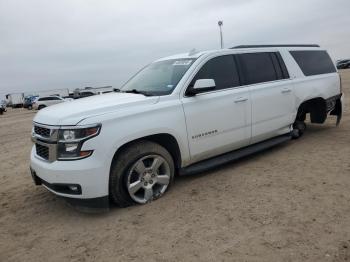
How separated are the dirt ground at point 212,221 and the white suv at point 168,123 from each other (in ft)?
0.98

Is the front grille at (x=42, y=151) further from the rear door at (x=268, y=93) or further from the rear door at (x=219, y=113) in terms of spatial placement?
the rear door at (x=268, y=93)

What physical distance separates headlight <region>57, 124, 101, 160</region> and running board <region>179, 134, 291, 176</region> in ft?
4.66

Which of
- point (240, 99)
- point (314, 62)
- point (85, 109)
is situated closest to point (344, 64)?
point (314, 62)

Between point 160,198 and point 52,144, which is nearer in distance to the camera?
point 52,144

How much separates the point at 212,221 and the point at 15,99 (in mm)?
62559

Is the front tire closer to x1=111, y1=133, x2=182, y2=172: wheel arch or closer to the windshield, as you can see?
x1=111, y1=133, x2=182, y2=172: wheel arch

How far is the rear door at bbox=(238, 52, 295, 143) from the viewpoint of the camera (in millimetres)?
5504

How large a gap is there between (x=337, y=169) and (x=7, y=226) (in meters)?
4.45

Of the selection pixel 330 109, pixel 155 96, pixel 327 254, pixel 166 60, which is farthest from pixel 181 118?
pixel 330 109

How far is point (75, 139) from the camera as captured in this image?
3.82 metres

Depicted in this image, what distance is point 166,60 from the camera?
570 cm

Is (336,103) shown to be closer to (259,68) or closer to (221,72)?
(259,68)

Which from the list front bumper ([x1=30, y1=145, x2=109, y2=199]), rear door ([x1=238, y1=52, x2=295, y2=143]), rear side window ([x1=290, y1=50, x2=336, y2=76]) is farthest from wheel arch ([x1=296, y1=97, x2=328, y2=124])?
front bumper ([x1=30, y1=145, x2=109, y2=199])

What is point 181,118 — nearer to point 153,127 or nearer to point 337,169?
point 153,127
